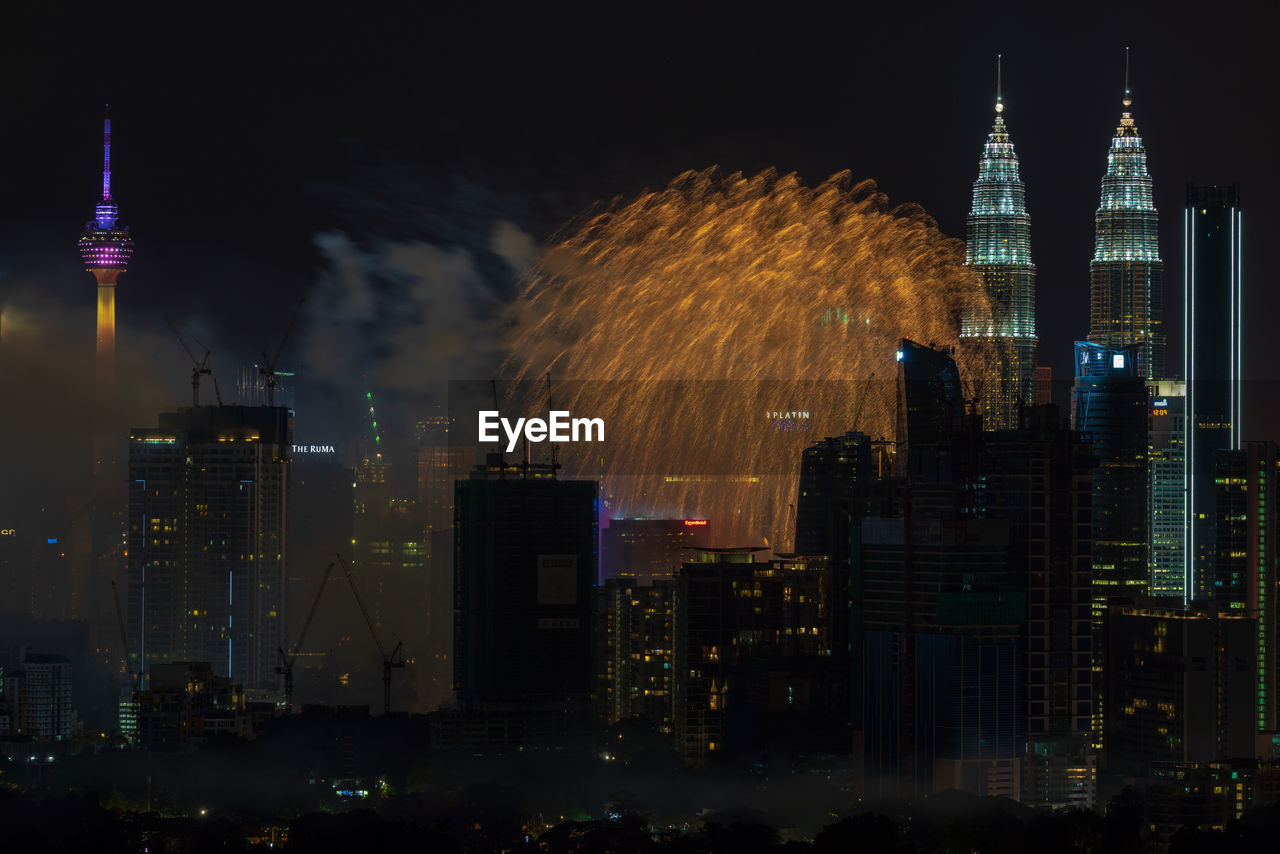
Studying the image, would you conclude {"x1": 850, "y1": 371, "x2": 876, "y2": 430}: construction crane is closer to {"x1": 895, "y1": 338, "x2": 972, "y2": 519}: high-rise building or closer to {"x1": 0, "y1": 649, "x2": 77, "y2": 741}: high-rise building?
{"x1": 895, "y1": 338, "x2": 972, "y2": 519}: high-rise building

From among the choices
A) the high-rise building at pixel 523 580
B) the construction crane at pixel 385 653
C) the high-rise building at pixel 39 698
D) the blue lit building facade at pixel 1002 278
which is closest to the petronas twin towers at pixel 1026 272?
the blue lit building facade at pixel 1002 278

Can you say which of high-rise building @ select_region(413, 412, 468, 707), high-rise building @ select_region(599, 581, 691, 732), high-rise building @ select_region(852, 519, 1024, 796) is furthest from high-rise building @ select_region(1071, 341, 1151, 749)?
high-rise building @ select_region(413, 412, 468, 707)

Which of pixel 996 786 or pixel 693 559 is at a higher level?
pixel 693 559

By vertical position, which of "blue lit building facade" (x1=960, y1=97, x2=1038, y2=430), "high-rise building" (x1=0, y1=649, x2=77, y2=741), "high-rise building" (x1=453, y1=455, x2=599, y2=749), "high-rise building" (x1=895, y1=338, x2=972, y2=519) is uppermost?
"blue lit building facade" (x1=960, y1=97, x2=1038, y2=430)

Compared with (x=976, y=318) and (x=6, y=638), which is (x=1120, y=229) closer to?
(x=976, y=318)

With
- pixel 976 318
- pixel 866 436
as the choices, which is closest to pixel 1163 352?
pixel 976 318

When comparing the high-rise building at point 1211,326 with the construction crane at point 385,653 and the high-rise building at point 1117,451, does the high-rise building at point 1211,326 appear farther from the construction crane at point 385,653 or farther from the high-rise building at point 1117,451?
the construction crane at point 385,653
